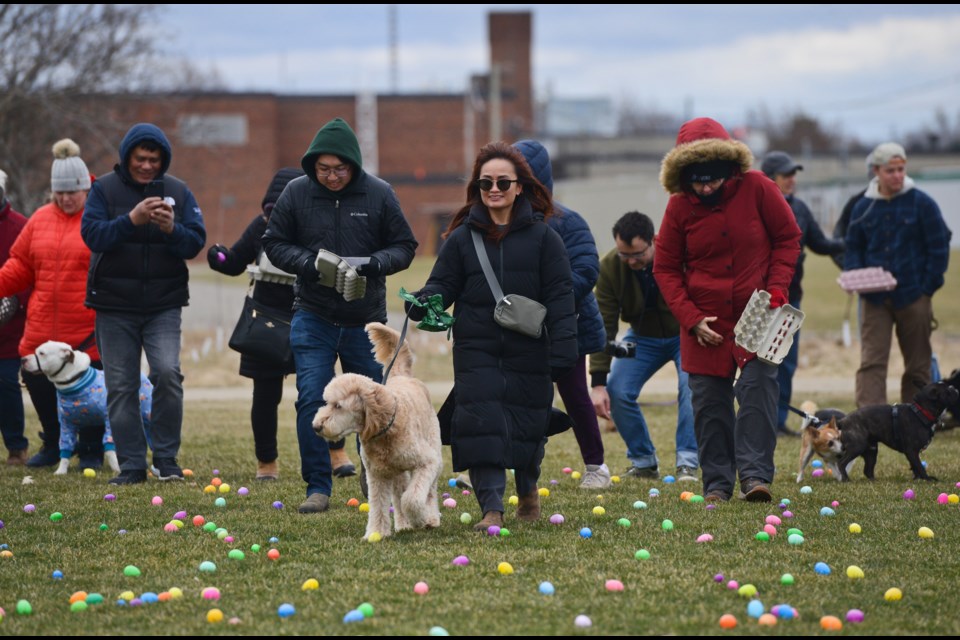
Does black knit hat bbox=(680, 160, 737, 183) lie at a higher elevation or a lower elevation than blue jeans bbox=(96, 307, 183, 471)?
higher

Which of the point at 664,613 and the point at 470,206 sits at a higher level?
the point at 470,206

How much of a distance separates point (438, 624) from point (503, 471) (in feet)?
6.81

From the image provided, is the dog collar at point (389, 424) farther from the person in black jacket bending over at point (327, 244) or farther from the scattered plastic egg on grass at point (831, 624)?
the scattered plastic egg on grass at point (831, 624)

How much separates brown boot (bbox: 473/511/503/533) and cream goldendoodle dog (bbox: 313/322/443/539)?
25cm

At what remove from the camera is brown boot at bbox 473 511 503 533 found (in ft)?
21.9

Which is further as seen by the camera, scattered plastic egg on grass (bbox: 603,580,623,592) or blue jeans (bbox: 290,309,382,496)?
blue jeans (bbox: 290,309,382,496)

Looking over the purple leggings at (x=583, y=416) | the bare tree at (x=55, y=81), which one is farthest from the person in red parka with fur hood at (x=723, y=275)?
the bare tree at (x=55, y=81)

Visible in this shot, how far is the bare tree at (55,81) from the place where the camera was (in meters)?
24.4

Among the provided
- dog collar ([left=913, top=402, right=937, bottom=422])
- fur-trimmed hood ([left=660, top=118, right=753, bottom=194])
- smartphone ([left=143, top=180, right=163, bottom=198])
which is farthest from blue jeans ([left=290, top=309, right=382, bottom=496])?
dog collar ([left=913, top=402, right=937, bottom=422])

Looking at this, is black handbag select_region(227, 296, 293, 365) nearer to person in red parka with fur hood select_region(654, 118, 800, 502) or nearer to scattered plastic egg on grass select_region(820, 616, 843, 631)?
A: person in red parka with fur hood select_region(654, 118, 800, 502)

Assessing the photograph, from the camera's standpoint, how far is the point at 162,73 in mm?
30719

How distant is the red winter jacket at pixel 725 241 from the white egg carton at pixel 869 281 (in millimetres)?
3702

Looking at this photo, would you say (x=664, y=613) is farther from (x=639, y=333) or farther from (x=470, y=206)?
(x=639, y=333)

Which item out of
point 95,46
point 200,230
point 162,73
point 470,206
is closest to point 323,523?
point 470,206
